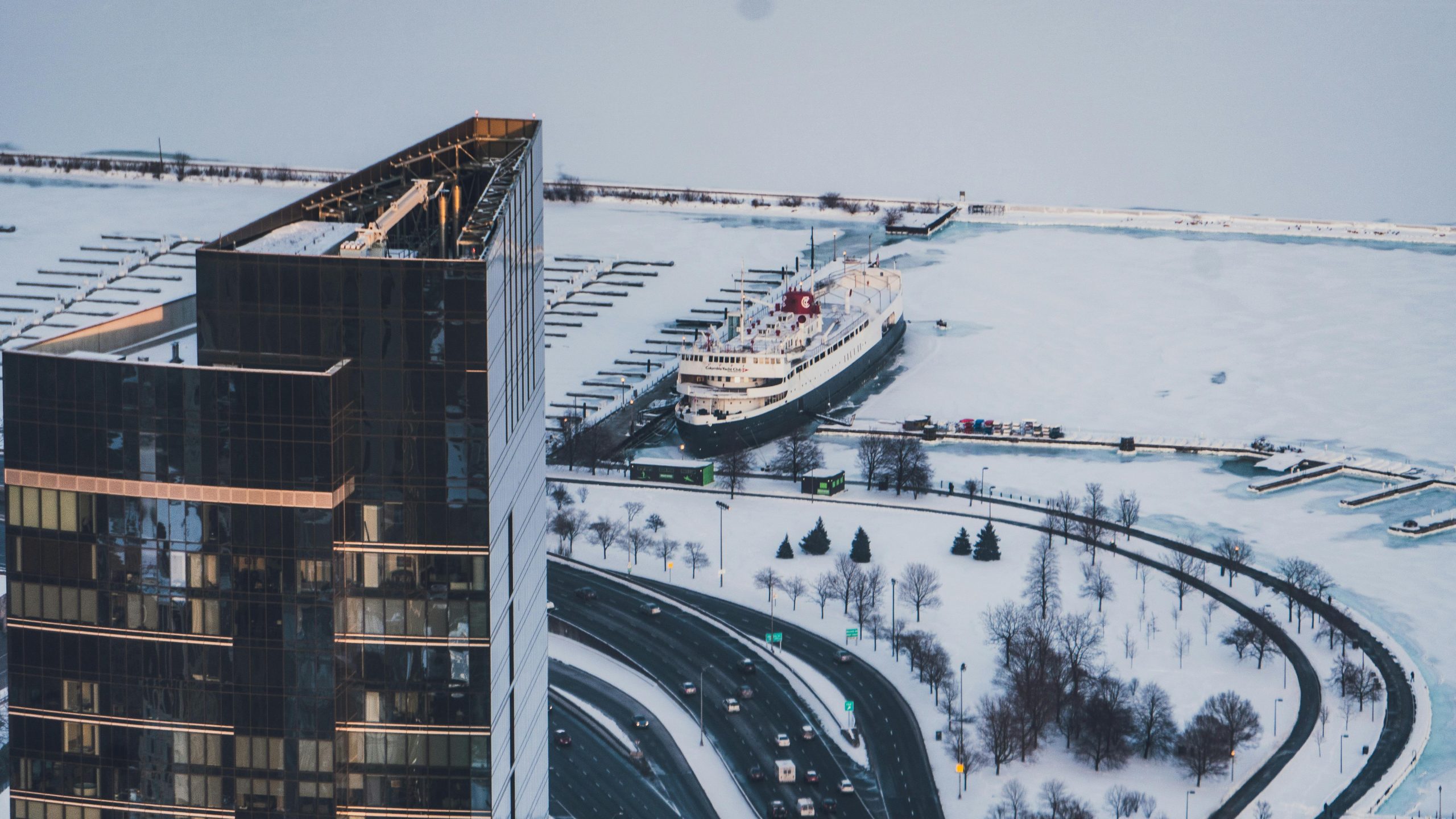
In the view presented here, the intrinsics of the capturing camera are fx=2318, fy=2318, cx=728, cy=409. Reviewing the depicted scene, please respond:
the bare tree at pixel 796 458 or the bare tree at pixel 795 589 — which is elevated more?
the bare tree at pixel 796 458

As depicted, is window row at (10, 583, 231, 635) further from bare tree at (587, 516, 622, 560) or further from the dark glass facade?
bare tree at (587, 516, 622, 560)

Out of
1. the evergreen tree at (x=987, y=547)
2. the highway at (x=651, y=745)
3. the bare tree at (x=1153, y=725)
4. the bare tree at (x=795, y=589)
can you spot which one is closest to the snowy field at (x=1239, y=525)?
the bare tree at (x=795, y=589)

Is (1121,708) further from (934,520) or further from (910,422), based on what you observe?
(910,422)

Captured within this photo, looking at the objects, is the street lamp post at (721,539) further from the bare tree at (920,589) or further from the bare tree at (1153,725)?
the bare tree at (1153,725)

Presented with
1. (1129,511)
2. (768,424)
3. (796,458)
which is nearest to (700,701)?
(1129,511)

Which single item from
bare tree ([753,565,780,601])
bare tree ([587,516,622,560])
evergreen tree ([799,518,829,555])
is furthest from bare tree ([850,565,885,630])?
bare tree ([587,516,622,560])

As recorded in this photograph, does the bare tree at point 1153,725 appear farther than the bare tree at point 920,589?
No
